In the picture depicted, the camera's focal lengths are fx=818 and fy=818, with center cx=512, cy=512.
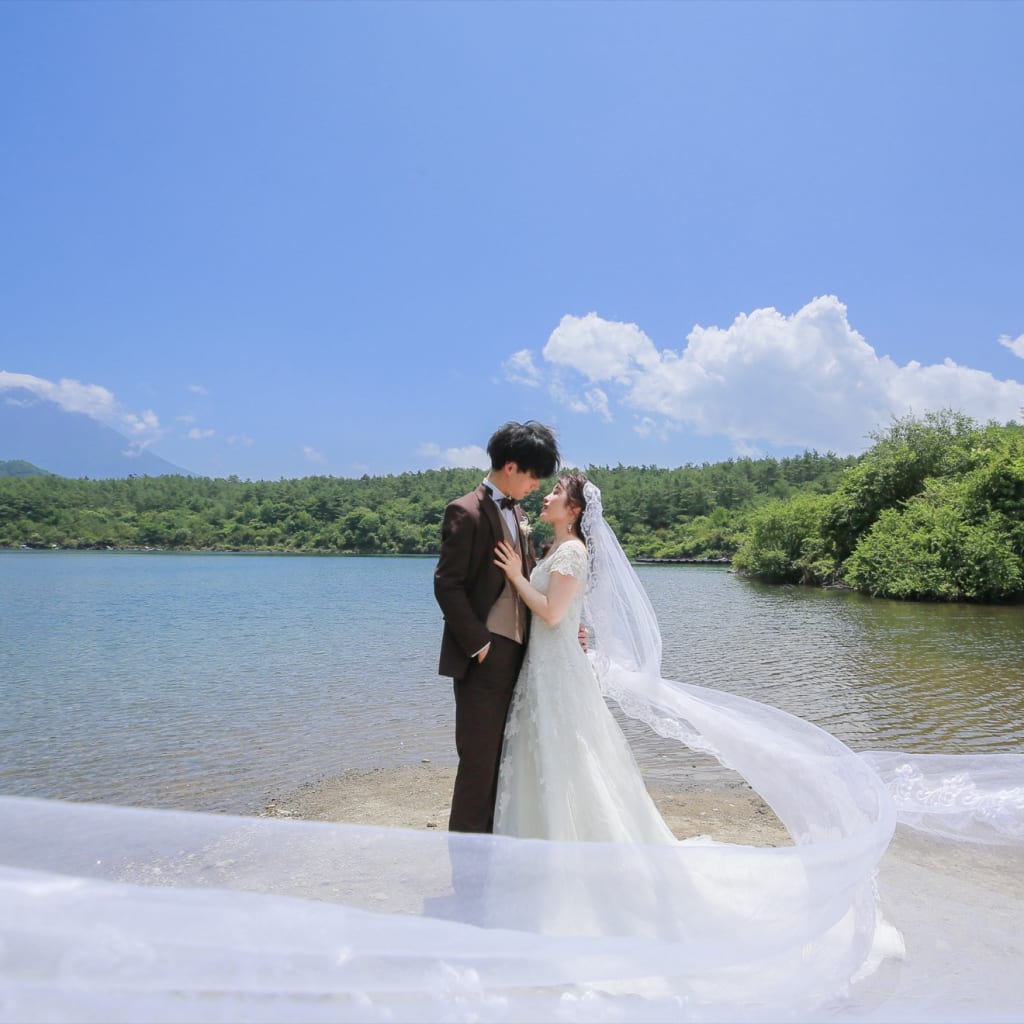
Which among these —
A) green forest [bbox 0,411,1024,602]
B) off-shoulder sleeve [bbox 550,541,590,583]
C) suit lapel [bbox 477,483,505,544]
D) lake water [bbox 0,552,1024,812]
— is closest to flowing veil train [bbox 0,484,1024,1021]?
off-shoulder sleeve [bbox 550,541,590,583]

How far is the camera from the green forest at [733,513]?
3161 cm

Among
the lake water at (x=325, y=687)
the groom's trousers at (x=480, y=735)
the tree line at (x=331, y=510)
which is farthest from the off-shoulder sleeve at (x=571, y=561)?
the tree line at (x=331, y=510)

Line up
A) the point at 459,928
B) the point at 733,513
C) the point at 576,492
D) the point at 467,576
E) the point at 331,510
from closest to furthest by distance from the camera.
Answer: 1. the point at 459,928
2. the point at 467,576
3. the point at 576,492
4. the point at 733,513
5. the point at 331,510

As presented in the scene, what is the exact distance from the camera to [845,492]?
4328cm

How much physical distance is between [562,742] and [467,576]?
0.87 m

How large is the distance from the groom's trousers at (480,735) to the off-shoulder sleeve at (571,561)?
0.41m

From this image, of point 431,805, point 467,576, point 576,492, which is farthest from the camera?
point 431,805

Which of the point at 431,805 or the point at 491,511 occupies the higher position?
the point at 491,511

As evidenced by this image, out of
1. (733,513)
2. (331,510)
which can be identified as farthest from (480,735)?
(331,510)

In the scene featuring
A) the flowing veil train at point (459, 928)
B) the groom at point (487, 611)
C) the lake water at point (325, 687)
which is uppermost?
the groom at point (487, 611)

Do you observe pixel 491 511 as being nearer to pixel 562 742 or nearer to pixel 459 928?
pixel 562 742

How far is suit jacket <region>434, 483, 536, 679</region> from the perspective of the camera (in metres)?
3.59

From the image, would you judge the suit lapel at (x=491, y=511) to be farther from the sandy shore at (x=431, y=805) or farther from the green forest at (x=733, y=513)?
the green forest at (x=733, y=513)

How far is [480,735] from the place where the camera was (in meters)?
3.75
